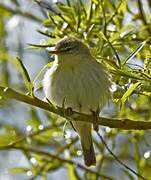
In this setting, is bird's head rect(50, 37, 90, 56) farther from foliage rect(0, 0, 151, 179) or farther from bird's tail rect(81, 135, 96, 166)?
bird's tail rect(81, 135, 96, 166)

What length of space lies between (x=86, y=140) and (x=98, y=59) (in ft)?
2.59

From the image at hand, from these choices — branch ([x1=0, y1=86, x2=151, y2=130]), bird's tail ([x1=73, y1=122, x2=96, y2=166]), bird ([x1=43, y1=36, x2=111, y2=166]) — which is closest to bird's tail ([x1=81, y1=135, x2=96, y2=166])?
bird's tail ([x1=73, y1=122, x2=96, y2=166])

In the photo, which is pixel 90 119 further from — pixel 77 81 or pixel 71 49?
pixel 71 49

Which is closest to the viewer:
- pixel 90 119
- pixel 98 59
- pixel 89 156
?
pixel 90 119

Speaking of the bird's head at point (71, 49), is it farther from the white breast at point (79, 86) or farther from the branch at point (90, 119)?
the branch at point (90, 119)

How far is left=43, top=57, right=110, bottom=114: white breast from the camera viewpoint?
8.27ft

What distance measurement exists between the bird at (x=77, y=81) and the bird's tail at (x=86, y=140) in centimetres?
13

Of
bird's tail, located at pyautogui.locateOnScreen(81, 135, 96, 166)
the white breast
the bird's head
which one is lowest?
bird's tail, located at pyautogui.locateOnScreen(81, 135, 96, 166)

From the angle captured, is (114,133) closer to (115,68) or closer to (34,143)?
(34,143)

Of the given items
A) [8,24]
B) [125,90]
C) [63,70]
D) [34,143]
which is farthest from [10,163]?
[125,90]

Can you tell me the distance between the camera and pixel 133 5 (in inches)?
117

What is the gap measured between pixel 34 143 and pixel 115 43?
1131 mm

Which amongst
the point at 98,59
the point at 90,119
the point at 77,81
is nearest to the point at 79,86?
the point at 77,81

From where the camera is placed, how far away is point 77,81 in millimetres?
2529
